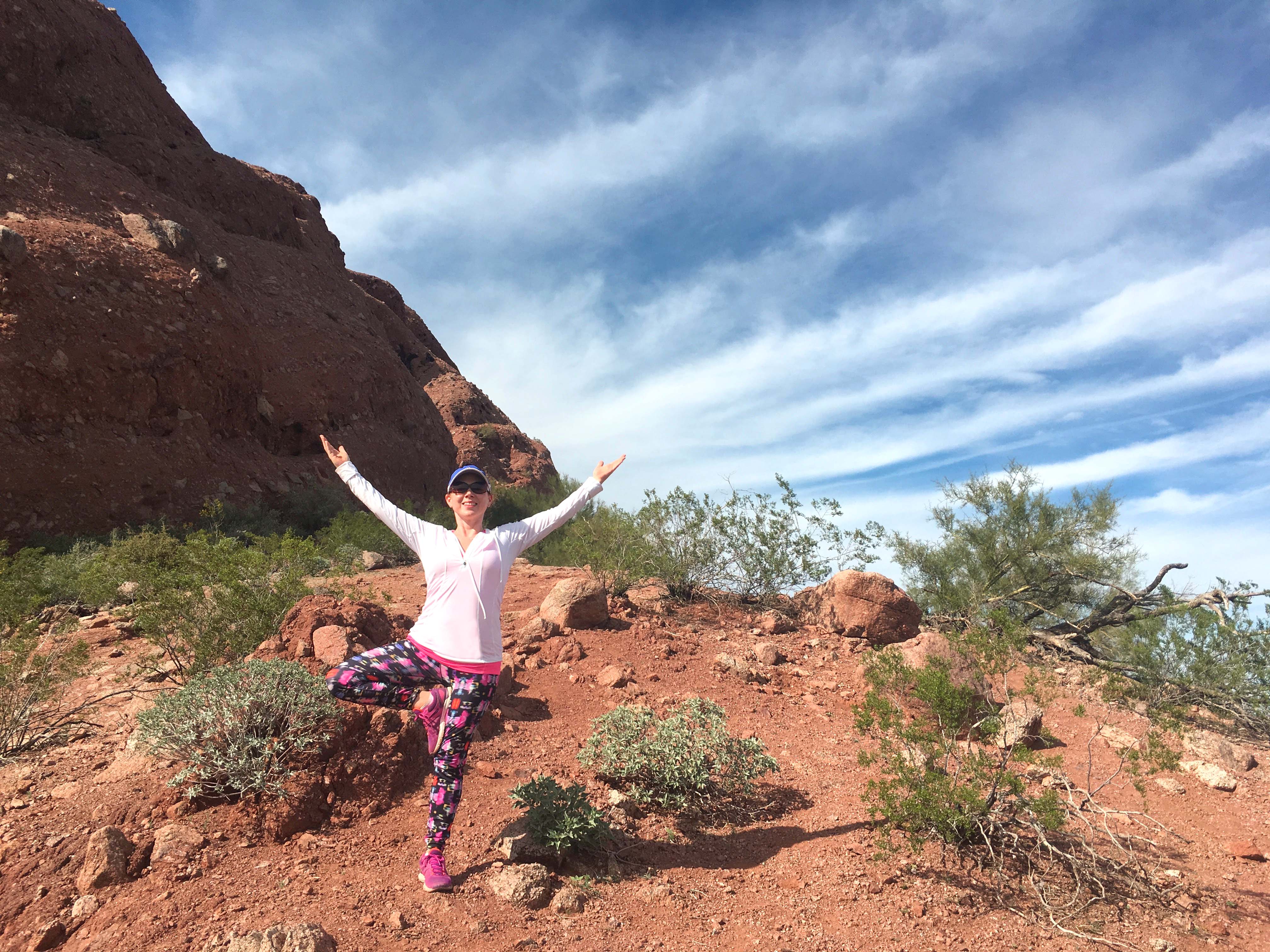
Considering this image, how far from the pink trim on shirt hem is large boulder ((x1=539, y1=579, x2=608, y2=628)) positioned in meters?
4.12

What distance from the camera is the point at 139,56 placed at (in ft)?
64.3

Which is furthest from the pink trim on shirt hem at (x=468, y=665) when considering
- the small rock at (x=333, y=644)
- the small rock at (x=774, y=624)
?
the small rock at (x=774, y=624)

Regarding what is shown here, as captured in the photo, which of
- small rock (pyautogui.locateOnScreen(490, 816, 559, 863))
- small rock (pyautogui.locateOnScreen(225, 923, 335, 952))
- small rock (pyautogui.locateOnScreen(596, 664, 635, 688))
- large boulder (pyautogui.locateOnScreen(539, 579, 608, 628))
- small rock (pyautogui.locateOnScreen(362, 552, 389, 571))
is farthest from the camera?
small rock (pyautogui.locateOnScreen(362, 552, 389, 571))

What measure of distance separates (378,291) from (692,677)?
34.3 m

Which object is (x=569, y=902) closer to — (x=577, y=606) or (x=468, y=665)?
(x=468, y=665)

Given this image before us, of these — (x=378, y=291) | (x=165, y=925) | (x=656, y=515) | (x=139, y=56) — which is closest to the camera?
(x=165, y=925)

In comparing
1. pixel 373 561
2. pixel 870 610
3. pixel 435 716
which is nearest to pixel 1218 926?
pixel 435 716

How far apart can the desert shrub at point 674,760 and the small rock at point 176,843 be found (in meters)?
2.11

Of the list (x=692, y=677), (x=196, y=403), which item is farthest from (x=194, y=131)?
(x=692, y=677)

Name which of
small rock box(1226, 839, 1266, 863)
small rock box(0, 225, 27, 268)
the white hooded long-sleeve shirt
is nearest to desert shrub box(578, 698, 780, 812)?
the white hooded long-sleeve shirt

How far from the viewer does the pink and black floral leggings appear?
2998 mm

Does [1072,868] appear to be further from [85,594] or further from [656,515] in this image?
[85,594]

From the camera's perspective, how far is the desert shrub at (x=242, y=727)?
343 cm

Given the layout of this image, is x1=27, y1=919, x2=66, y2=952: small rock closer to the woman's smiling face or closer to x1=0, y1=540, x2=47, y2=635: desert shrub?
the woman's smiling face
